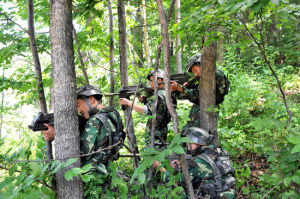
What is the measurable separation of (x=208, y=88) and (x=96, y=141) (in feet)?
6.05

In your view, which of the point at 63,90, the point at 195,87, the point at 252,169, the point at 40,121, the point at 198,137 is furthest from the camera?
the point at 252,169

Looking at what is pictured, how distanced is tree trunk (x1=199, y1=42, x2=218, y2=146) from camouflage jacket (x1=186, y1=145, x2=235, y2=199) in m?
0.64

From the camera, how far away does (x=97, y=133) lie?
245cm

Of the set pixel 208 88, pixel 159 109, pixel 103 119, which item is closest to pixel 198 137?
pixel 208 88

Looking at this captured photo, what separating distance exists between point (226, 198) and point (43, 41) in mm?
3360

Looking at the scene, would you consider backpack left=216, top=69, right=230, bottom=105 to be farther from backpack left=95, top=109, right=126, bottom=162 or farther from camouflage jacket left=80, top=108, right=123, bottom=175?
camouflage jacket left=80, top=108, right=123, bottom=175

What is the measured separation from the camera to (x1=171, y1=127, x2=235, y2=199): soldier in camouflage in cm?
278

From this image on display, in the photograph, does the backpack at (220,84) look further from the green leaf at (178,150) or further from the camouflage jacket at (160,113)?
the green leaf at (178,150)

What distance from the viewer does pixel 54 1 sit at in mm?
1931

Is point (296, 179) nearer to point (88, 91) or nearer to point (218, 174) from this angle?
point (218, 174)

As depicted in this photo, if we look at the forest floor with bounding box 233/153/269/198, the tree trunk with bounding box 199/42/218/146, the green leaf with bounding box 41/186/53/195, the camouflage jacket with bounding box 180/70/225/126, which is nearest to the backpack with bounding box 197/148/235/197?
the tree trunk with bounding box 199/42/218/146

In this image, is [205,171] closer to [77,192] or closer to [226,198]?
→ [226,198]

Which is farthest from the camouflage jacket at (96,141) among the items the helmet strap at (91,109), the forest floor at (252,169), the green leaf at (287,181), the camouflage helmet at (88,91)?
the forest floor at (252,169)

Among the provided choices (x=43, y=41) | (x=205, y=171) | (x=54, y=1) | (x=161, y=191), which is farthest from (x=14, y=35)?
(x=205, y=171)
